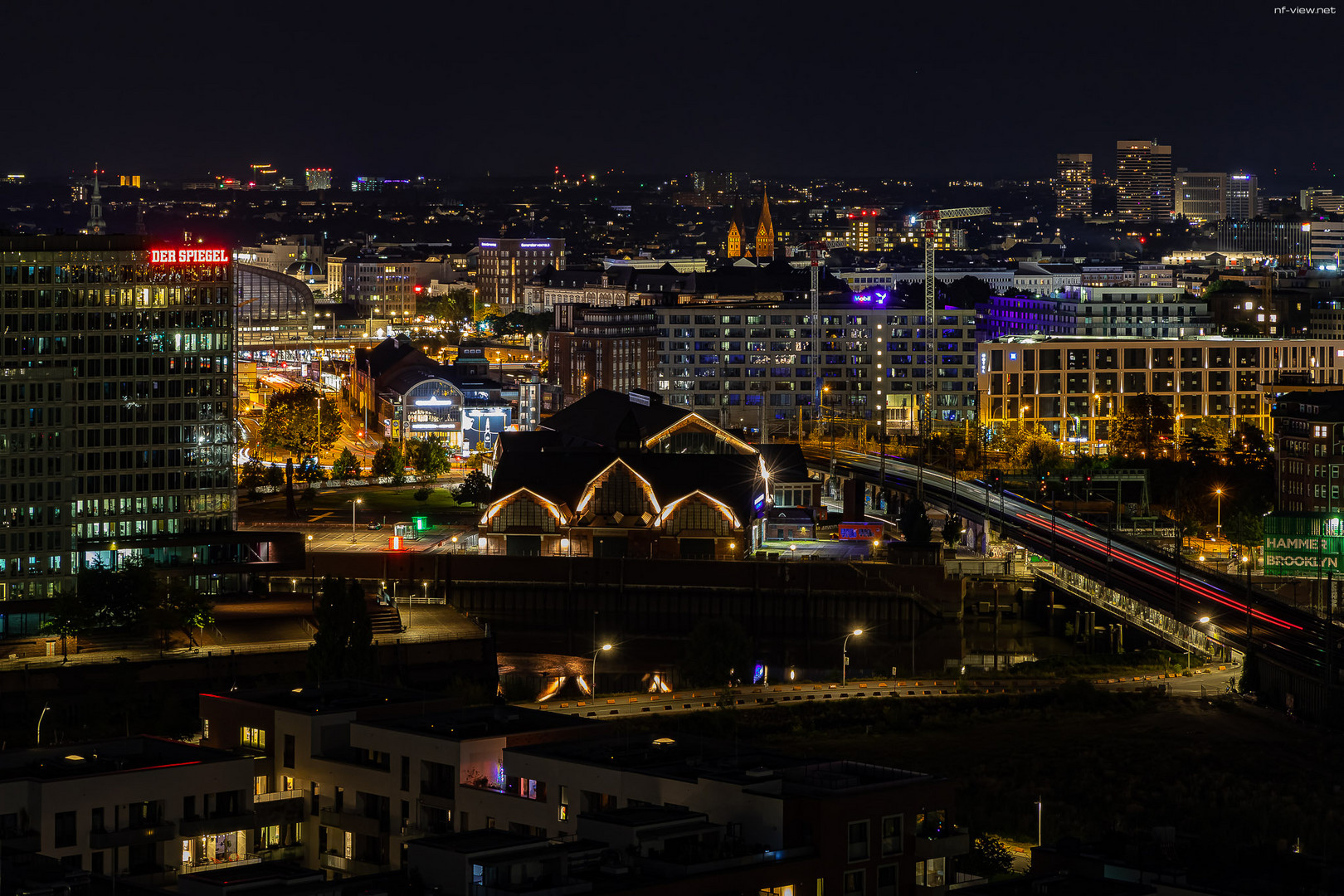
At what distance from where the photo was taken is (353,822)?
34.3 metres

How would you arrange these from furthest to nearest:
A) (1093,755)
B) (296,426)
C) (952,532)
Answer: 1. (296,426)
2. (952,532)
3. (1093,755)

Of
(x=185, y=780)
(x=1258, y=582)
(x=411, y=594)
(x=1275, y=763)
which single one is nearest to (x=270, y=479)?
→ (x=411, y=594)

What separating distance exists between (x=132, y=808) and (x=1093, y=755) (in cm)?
2265

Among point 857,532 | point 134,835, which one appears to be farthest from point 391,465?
point 134,835

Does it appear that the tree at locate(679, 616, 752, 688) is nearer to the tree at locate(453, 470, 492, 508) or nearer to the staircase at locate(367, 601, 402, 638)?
the staircase at locate(367, 601, 402, 638)

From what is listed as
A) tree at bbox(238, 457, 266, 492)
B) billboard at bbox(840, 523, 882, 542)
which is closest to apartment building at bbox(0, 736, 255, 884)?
billboard at bbox(840, 523, 882, 542)

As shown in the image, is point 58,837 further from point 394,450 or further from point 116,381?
point 394,450

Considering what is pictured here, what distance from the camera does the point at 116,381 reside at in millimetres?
68500

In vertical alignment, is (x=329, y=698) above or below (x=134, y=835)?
above

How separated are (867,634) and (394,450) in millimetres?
33812

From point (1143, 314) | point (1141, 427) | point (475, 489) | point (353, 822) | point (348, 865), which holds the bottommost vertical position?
point (348, 865)

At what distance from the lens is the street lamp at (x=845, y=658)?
5950 cm

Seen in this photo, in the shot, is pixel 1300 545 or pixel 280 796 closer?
pixel 280 796

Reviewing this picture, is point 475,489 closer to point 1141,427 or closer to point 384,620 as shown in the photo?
point 384,620
